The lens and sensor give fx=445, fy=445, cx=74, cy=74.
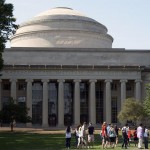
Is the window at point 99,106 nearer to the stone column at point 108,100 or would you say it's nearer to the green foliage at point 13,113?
the stone column at point 108,100

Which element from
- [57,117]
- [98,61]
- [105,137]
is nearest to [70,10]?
[98,61]

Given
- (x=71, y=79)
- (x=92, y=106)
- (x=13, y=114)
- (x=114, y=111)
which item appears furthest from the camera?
(x=114, y=111)

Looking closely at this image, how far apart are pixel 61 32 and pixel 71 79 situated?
13.8 meters

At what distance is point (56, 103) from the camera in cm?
8919

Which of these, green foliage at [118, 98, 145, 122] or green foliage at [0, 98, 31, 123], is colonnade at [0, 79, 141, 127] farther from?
green foliage at [0, 98, 31, 123]

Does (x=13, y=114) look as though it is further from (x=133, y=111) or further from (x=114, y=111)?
(x=114, y=111)

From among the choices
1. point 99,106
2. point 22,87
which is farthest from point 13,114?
point 99,106

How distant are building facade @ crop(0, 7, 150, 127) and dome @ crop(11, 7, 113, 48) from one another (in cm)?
42

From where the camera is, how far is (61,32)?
95.5 m

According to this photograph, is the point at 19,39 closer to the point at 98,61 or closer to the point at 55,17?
the point at 55,17

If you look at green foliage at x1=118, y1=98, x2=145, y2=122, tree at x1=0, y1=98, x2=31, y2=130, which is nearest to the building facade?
green foliage at x1=118, y1=98, x2=145, y2=122

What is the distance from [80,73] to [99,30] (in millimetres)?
16966

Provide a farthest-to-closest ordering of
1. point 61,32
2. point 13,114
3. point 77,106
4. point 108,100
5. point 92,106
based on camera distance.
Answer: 1. point 61,32
2. point 108,100
3. point 77,106
4. point 92,106
5. point 13,114

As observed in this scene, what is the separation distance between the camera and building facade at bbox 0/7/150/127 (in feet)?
279
